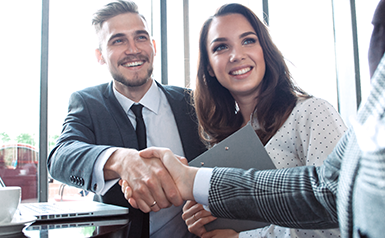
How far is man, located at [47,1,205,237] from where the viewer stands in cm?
102

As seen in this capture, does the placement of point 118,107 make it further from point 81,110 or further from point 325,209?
point 325,209

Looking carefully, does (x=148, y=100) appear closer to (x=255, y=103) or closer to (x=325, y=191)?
(x=255, y=103)

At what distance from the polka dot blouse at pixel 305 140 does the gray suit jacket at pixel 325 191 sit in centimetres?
40

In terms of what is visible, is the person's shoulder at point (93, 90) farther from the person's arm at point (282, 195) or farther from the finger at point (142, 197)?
the person's arm at point (282, 195)

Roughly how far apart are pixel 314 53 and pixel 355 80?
0.57m

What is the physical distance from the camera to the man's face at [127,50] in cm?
172

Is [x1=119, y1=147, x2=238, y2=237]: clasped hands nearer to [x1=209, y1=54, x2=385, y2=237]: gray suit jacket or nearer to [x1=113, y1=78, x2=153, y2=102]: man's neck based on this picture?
[x1=209, y1=54, x2=385, y2=237]: gray suit jacket

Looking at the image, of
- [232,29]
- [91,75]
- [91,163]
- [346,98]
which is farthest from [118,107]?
[346,98]

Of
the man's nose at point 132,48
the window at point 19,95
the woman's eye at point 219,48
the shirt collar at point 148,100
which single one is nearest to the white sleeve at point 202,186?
the woman's eye at point 219,48

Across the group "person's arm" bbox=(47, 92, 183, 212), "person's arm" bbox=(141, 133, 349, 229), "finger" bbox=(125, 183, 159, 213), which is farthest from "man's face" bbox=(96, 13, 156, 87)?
"person's arm" bbox=(141, 133, 349, 229)

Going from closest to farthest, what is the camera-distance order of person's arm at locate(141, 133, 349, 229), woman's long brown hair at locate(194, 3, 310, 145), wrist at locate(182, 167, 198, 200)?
person's arm at locate(141, 133, 349, 229) → wrist at locate(182, 167, 198, 200) → woman's long brown hair at locate(194, 3, 310, 145)

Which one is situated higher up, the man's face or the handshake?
the man's face

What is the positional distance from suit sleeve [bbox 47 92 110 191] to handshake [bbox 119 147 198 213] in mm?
184

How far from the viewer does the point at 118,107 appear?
1561mm
